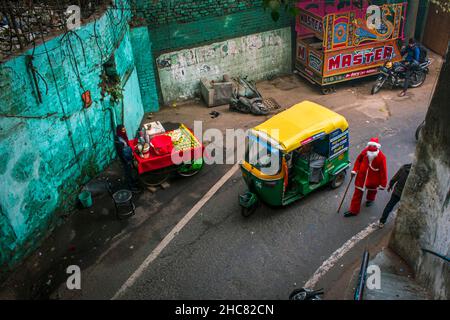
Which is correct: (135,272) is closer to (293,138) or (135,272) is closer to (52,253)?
(52,253)

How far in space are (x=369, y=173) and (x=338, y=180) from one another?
51.2 inches

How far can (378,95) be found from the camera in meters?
13.9

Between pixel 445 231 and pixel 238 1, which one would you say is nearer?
pixel 445 231

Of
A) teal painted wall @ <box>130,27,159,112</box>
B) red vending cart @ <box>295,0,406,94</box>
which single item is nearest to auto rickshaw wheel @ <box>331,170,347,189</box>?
red vending cart @ <box>295,0,406,94</box>

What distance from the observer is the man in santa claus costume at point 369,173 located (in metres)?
7.96

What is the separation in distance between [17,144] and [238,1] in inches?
365

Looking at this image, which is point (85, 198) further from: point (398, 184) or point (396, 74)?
point (396, 74)

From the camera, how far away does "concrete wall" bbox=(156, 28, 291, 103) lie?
13773mm

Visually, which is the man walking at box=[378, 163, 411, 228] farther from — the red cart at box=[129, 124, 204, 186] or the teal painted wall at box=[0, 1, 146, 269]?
the teal painted wall at box=[0, 1, 146, 269]

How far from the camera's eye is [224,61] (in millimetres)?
14508

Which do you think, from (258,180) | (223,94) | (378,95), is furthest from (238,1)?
(258,180)

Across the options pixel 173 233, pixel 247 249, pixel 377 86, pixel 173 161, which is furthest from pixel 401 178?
pixel 377 86

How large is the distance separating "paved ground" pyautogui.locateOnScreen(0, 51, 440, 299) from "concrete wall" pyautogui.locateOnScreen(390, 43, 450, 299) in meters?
1.19

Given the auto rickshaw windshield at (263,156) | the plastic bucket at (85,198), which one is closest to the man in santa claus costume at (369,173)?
the auto rickshaw windshield at (263,156)
